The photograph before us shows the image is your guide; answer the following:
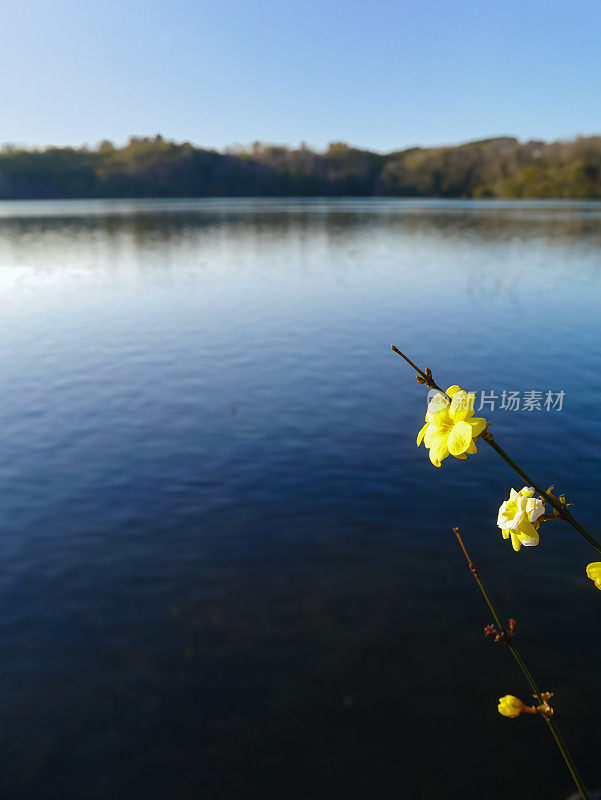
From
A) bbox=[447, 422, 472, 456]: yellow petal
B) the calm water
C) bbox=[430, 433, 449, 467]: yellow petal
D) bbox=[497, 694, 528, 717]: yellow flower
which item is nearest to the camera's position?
bbox=[447, 422, 472, 456]: yellow petal

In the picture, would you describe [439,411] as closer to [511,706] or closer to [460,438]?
[460,438]

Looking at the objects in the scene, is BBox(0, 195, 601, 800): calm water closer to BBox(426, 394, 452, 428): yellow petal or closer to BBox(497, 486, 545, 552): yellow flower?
BBox(497, 486, 545, 552): yellow flower

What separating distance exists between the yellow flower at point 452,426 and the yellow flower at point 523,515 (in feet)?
0.84

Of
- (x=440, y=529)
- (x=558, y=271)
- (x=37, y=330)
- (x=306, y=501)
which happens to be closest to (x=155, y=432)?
(x=306, y=501)

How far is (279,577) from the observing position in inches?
259

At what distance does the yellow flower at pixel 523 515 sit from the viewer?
5.47 ft

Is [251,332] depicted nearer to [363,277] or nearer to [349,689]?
[363,277]

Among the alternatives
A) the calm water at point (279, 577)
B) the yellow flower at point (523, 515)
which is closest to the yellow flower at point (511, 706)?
the yellow flower at point (523, 515)

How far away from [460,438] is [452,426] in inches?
6.2

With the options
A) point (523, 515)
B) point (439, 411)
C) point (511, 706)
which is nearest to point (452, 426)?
point (439, 411)

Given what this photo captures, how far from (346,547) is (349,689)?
2133mm

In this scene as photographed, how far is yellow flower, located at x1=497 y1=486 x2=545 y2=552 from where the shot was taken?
167 cm

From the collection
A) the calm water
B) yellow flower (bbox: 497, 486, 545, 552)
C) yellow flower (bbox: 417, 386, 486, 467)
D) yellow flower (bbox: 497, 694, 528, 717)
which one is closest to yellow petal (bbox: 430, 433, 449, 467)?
yellow flower (bbox: 417, 386, 486, 467)

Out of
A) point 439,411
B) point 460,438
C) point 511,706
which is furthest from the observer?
point 511,706
